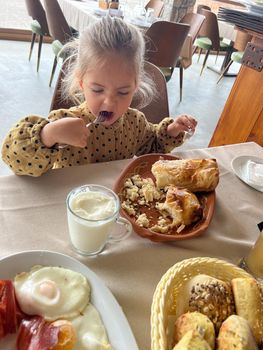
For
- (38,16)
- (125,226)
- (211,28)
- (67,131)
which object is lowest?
(38,16)

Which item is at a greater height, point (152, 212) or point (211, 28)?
point (211, 28)

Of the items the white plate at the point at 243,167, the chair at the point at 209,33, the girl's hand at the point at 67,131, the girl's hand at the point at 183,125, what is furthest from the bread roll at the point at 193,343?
the chair at the point at 209,33

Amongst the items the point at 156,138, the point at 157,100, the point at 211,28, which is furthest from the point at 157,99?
the point at 211,28

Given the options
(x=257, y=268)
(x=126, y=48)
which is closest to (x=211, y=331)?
(x=257, y=268)

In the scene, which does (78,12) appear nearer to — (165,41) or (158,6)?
(165,41)

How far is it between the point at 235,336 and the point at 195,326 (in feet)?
0.18

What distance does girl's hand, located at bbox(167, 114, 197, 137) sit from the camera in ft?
3.70

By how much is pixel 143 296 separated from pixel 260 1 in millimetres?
1518

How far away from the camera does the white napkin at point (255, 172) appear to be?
98cm

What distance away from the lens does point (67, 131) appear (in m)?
0.77

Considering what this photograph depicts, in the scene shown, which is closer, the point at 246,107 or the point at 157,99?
the point at 157,99

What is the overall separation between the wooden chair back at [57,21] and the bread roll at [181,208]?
2510 mm

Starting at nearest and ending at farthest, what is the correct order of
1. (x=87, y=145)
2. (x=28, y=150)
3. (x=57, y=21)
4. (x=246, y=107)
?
1. (x=28, y=150)
2. (x=87, y=145)
3. (x=246, y=107)
4. (x=57, y=21)

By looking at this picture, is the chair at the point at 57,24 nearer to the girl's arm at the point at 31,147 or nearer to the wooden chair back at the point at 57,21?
the wooden chair back at the point at 57,21
